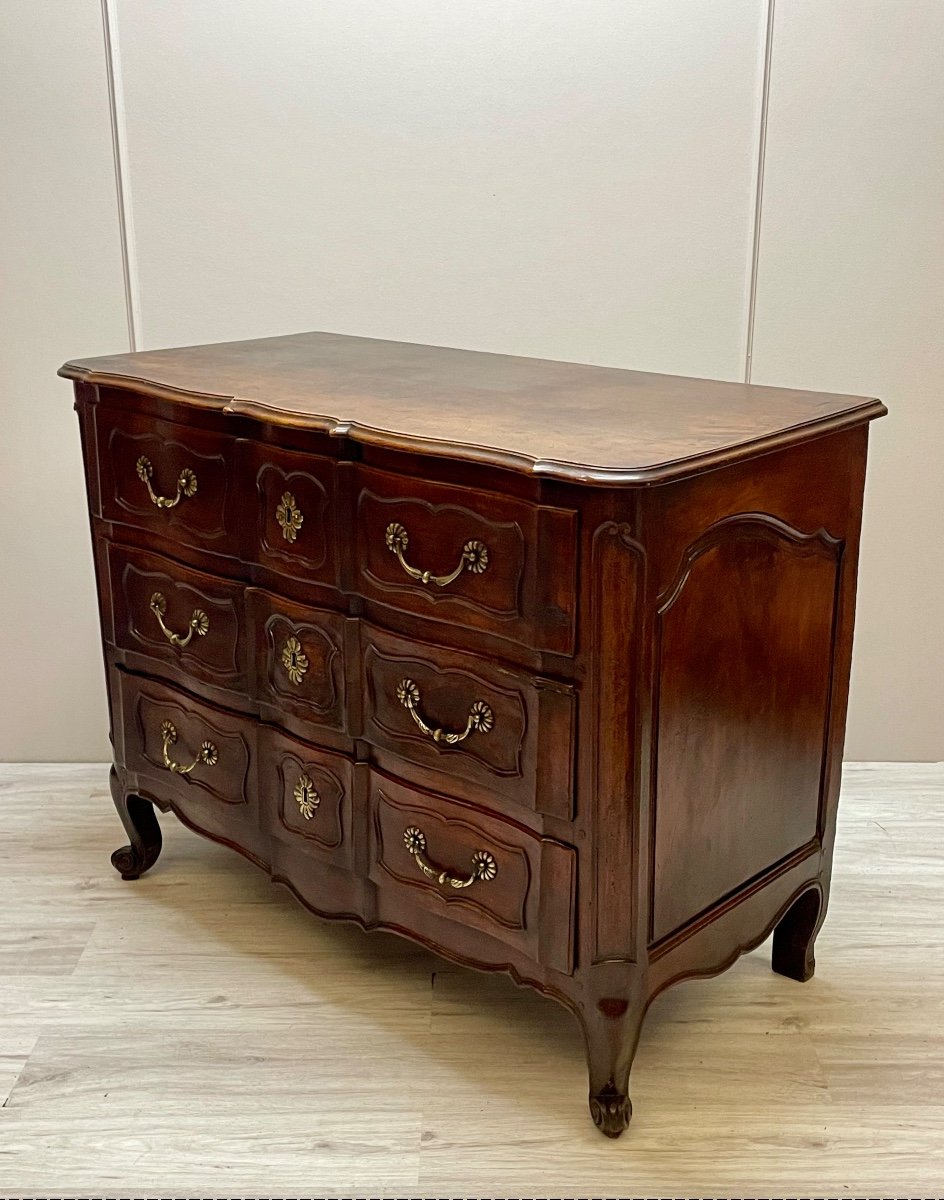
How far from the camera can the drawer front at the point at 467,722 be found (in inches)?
66.1

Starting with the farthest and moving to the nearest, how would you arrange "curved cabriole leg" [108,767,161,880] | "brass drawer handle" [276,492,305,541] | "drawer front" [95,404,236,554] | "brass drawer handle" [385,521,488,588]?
1. "curved cabriole leg" [108,767,161,880]
2. "drawer front" [95,404,236,554]
3. "brass drawer handle" [276,492,305,541]
4. "brass drawer handle" [385,521,488,588]

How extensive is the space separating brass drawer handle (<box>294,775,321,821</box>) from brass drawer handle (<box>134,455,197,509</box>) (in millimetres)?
482

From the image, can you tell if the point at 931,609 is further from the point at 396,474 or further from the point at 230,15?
the point at 230,15

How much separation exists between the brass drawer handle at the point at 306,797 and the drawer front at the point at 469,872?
116mm

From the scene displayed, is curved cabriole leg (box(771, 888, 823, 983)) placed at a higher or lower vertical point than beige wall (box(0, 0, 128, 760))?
lower

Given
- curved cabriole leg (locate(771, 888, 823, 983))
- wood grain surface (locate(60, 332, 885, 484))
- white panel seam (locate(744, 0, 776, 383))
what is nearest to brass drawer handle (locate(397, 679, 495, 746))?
wood grain surface (locate(60, 332, 885, 484))

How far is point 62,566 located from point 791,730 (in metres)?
1.72

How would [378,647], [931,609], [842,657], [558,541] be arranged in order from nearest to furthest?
[558,541] → [378,647] → [842,657] → [931,609]

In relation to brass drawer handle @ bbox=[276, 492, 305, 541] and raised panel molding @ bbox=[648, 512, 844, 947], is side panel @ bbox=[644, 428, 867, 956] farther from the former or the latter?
brass drawer handle @ bbox=[276, 492, 305, 541]

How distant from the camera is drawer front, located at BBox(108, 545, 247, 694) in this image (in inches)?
82.8

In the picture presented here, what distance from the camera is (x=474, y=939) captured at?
1.90 meters

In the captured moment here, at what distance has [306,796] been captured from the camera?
2.05 m

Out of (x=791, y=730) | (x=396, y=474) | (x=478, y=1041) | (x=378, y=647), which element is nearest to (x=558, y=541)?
(x=396, y=474)

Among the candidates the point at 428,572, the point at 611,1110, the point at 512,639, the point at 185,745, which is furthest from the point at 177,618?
the point at 611,1110
